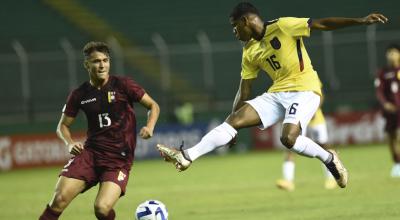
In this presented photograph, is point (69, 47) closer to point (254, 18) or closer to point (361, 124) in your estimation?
point (361, 124)

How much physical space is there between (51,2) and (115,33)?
2.73m

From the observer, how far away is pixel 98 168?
9016mm

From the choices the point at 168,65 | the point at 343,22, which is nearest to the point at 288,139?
the point at 343,22

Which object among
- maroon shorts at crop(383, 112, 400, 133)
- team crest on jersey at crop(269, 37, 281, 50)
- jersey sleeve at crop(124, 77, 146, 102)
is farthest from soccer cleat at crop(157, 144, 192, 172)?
maroon shorts at crop(383, 112, 400, 133)

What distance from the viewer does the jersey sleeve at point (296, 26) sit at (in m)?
9.84

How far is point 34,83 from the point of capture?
26016mm

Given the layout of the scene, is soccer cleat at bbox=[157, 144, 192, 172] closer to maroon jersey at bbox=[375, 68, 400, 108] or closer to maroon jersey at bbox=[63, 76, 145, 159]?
maroon jersey at bbox=[63, 76, 145, 159]

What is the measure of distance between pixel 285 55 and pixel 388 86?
6.74m

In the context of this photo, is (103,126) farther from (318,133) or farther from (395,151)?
(395,151)

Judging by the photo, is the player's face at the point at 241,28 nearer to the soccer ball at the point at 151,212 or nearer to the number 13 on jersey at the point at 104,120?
the number 13 on jersey at the point at 104,120

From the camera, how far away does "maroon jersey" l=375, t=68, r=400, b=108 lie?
1606cm

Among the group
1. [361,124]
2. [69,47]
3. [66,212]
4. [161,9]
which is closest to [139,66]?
[69,47]

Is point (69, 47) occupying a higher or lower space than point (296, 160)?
higher

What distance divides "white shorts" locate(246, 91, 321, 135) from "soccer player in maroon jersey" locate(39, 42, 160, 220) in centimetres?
162
